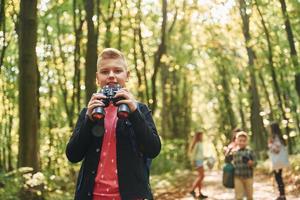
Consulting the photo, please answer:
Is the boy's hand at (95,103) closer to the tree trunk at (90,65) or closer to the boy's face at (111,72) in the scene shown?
the boy's face at (111,72)

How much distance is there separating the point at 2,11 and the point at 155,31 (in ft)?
69.0

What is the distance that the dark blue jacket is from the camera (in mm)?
2797

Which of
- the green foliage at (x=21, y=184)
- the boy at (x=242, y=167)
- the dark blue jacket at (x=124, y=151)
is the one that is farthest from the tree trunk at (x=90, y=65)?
the dark blue jacket at (x=124, y=151)

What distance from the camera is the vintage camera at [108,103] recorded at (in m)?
2.72

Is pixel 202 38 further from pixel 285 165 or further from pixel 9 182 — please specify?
pixel 9 182

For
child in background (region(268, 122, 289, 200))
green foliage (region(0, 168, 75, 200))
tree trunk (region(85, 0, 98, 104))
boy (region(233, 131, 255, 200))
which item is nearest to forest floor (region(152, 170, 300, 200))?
child in background (region(268, 122, 289, 200))

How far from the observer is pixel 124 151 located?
9.36 feet

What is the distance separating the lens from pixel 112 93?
2.87 metres

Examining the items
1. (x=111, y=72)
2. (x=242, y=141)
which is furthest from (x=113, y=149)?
(x=242, y=141)

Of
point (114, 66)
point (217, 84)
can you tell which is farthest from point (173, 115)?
point (114, 66)

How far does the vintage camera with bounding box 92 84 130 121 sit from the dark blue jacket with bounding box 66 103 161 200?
0.08 meters

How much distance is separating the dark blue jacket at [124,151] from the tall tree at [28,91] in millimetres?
6403

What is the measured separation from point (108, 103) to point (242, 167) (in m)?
8.01

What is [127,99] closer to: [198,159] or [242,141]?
[242,141]
